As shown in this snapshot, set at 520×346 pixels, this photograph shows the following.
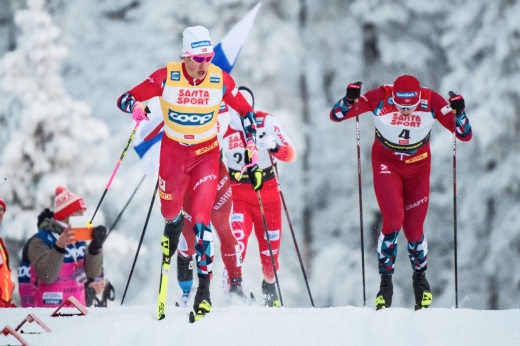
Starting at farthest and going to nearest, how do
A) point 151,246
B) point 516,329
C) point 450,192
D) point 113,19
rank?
point 113,19, point 151,246, point 450,192, point 516,329

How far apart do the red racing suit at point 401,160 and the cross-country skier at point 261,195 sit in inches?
47.6

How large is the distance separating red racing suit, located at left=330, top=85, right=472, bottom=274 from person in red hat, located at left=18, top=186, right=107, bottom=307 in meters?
2.45

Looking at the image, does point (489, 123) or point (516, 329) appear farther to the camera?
point (489, 123)

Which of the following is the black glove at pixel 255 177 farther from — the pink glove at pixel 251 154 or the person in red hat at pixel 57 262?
the person in red hat at pixel 57 262

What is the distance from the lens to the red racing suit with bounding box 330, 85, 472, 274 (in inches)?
349

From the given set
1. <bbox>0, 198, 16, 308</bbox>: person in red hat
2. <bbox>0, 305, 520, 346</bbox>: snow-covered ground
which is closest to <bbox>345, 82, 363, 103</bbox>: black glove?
<bbox>0, 305, 520, 346</bbox>: snow-covered ground

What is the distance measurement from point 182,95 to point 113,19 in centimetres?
2207

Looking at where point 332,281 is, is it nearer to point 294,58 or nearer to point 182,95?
point 294,58

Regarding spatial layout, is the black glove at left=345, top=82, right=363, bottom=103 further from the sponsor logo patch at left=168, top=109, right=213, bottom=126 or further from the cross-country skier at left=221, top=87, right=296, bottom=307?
the sponsor logo patch at left=168, top=109, right=213, bottom=126

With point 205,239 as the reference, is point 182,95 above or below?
above

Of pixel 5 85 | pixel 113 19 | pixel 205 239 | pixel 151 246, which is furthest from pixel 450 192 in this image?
pixel 205 239

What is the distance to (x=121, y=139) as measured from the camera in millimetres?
24047

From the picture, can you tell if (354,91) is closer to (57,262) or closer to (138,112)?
(138,112)

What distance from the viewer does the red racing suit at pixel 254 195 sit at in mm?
10117
